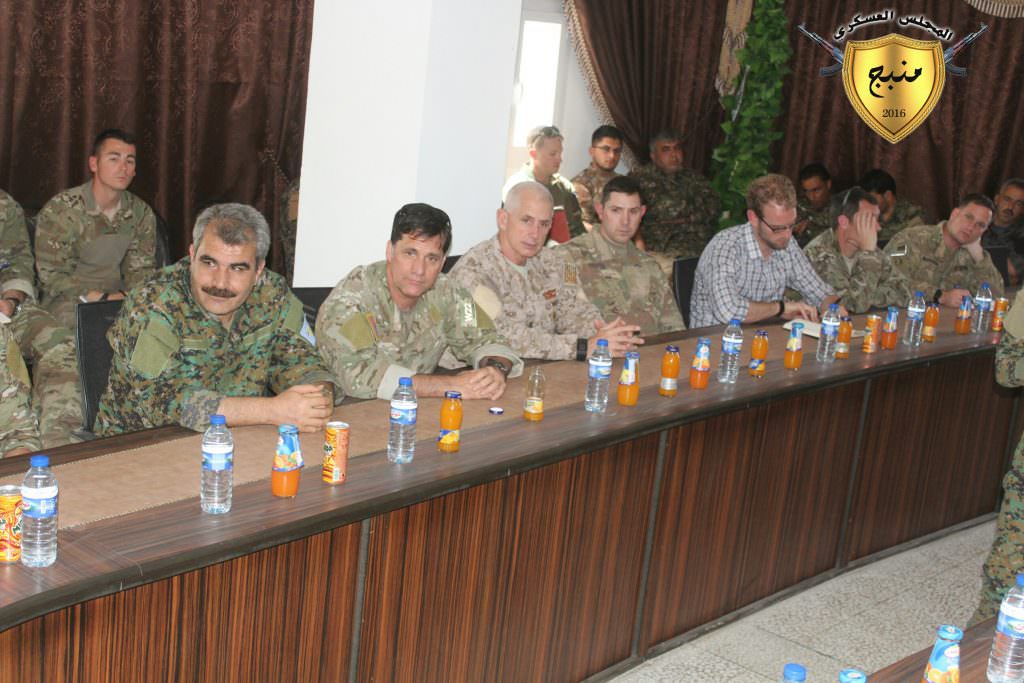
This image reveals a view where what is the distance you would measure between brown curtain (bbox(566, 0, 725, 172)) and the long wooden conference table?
3.35m

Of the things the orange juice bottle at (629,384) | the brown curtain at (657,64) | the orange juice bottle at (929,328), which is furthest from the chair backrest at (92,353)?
the brown curtain at (657,64)

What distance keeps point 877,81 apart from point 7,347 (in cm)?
686

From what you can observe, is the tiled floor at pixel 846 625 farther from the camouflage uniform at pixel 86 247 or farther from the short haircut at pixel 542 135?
the short haircut at pixel 542 135

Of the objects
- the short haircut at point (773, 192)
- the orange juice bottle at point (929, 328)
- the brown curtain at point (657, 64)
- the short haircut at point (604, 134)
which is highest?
the brown curtain at point (657, 64)

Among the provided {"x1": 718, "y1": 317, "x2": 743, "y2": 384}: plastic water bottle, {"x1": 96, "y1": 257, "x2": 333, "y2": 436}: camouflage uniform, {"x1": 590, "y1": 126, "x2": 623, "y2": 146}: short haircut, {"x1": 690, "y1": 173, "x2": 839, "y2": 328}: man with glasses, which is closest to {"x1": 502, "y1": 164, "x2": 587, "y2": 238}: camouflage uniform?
{"x1": 590, "y1": 126, "x2": 623, "y2": 146}: short haircut

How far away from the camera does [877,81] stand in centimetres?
817

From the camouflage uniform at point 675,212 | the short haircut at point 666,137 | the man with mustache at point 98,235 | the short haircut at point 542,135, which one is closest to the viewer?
the man with mustache at point 98,235

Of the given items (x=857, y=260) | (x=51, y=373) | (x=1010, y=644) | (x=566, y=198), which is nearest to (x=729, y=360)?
(x=1010, y=644)

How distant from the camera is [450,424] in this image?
2.63 meters

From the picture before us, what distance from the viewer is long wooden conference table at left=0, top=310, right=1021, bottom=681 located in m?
1.98

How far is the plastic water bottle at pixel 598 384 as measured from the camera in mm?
3096

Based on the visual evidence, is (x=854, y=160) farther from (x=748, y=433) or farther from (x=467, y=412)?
(x=467, y=412)

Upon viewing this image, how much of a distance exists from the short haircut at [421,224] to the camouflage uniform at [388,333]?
6.0 inches

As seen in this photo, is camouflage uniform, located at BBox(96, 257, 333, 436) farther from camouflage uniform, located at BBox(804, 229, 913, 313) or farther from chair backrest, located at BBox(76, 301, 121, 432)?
camouflage uniform, located at BBox(804, 229, 913, 313)
